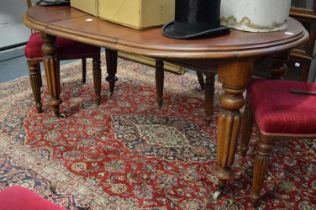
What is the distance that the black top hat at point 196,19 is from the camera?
4.55ft

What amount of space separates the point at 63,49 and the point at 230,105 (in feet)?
4.36

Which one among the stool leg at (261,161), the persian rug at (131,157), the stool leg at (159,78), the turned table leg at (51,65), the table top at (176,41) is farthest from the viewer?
the stool leg at (159,78)

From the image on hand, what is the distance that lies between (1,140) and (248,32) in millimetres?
1590

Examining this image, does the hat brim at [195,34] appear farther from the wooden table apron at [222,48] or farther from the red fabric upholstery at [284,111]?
the red fabric upholstery at [284,111]

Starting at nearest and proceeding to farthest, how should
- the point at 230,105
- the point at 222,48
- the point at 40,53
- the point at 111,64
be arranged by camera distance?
the point at 222,48, the point at 230,105, the point at 40,53, the point at 111,64

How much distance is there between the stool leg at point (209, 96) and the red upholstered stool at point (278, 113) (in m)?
0.53

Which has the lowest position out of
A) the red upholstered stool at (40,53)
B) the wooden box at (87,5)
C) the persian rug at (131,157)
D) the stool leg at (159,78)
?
the persian rug at (131,157)

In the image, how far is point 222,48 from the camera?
52.8 inches

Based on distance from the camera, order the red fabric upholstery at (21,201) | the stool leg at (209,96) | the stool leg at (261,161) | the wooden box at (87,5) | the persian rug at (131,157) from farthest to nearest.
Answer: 1. the stool leg at (209,96)
2. the wooden box at (87,5)
3. the persian rug at (131,157)
4. the stool leg at (261,161)
5. the red fabric upholstery at (21,201)

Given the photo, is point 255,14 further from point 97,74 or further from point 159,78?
point 97,74

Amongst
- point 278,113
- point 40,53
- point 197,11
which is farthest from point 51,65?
point 278,113

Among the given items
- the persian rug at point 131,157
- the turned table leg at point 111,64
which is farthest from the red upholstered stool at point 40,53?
the persian rug at point 131,157

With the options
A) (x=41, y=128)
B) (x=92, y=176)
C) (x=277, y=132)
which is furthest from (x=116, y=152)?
(x=277, y=132)

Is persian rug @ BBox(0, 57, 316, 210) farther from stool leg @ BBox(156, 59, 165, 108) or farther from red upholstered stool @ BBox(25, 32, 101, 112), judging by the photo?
red upholstered stool @ BBox(25, 32, 101, 112)
